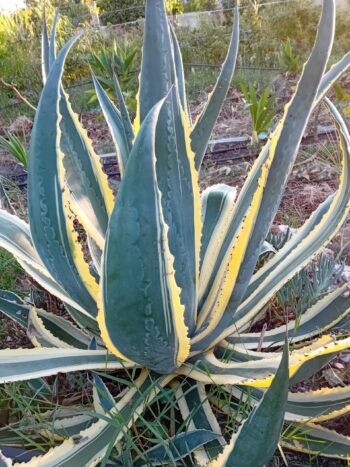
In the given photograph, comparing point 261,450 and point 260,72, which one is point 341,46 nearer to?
point 260,72

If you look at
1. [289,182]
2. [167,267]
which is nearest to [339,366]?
[167,267]

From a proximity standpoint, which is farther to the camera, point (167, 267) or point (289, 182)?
point (289, 182)

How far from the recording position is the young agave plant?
0.66 m

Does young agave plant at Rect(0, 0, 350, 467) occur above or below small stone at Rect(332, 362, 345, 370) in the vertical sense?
above

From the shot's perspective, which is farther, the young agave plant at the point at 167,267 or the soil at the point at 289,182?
the soil at the point at 289,182

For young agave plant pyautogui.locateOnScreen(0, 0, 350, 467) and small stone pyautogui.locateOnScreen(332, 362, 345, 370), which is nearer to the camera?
young agave plant pyautogui.locateOnScreen(0, 0, 350, 467)

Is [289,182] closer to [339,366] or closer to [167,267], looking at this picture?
[339,366]

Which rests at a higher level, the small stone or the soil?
the soil

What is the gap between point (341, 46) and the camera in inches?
169

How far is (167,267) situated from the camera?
0.68m

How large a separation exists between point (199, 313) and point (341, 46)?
13.1ft

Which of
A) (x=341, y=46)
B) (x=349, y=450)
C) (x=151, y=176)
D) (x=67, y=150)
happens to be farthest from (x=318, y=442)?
(x=341, y=46)

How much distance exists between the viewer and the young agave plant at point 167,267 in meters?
0.66

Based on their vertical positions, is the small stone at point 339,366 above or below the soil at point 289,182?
below
